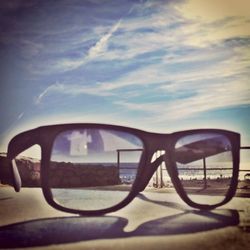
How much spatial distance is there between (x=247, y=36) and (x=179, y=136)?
0.15m

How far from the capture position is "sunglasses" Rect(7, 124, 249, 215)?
1.29ft

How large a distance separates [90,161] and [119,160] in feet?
0.11

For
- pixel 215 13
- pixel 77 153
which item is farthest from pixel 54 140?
pixel 215 13

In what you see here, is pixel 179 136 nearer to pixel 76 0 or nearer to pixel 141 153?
pixel 141 153

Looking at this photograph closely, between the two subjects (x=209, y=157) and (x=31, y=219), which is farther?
(x=209, y=157)

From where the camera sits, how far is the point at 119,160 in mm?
431

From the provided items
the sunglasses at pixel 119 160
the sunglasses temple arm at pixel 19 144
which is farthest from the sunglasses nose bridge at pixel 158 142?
the sunglasses temple arm at pixel 19 144

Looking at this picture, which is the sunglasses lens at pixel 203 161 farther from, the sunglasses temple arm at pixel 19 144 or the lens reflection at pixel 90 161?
the sunglasses temple arm at pixel 19 144

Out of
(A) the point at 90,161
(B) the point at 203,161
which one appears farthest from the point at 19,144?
(B) the point at 203,161

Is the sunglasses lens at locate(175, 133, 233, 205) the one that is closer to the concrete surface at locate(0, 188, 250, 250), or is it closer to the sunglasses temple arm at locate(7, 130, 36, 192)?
the concrete surface at locate(0, 188, 250, 250)

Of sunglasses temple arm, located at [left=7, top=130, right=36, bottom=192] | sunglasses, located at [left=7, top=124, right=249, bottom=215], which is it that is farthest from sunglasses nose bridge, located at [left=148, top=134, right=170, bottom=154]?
sunglasses temple arm, located at [left=7, top=130, right=36, bottom=192]

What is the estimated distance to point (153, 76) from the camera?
1.45ft

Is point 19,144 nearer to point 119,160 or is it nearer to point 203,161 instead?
point 119,160

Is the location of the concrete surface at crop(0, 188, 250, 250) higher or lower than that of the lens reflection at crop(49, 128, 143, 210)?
lower
